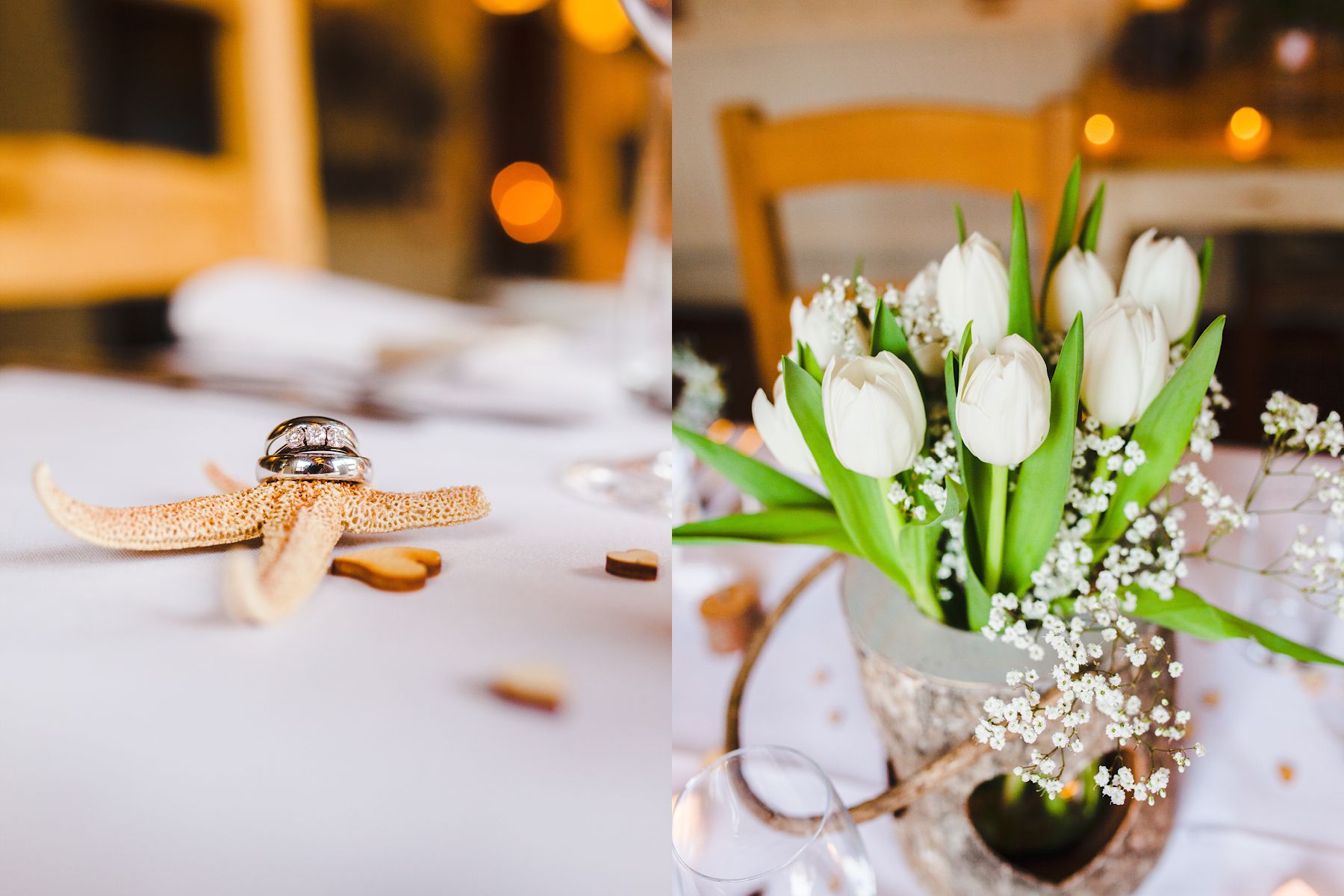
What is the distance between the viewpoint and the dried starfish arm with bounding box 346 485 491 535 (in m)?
0.29

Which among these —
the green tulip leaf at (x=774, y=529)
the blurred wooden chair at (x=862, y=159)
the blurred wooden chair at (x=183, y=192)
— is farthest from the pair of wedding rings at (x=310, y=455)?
the blurred wooden chair at (x=183, y=192)

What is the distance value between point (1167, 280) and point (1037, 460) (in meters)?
0.09

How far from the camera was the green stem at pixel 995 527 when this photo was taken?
31 cm

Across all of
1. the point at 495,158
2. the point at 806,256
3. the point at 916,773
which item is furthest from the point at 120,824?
the point at 806,256

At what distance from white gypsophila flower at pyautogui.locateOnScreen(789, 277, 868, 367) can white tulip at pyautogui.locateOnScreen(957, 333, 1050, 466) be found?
0.07 metres

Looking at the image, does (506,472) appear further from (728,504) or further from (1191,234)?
(1191,234)

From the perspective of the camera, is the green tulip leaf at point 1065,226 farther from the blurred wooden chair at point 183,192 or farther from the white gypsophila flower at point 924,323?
the blurred wooden chair at point 183,192

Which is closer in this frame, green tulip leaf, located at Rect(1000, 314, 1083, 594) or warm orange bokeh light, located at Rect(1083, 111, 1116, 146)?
green tulip leaf, located at Rect(1000, 314, 1083, 594)

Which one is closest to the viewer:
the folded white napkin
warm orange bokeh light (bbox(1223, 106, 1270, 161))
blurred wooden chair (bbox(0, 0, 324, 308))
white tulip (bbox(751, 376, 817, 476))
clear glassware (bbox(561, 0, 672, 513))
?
white tulip (bbox(751, 376, 817, 476))

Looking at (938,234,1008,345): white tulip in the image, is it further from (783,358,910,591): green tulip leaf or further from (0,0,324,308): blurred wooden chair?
(0,0,324,308): blurred wooden chair

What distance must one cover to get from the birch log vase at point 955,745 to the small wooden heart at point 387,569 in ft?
0.57

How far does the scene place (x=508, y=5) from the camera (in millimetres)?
3031

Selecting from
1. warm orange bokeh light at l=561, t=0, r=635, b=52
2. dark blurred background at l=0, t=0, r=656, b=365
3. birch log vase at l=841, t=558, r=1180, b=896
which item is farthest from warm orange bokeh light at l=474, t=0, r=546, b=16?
birch log vase at l=841, t=558, r=1180, b=896

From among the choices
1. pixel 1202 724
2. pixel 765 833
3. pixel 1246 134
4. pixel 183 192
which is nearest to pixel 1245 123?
pixel 1246 134
